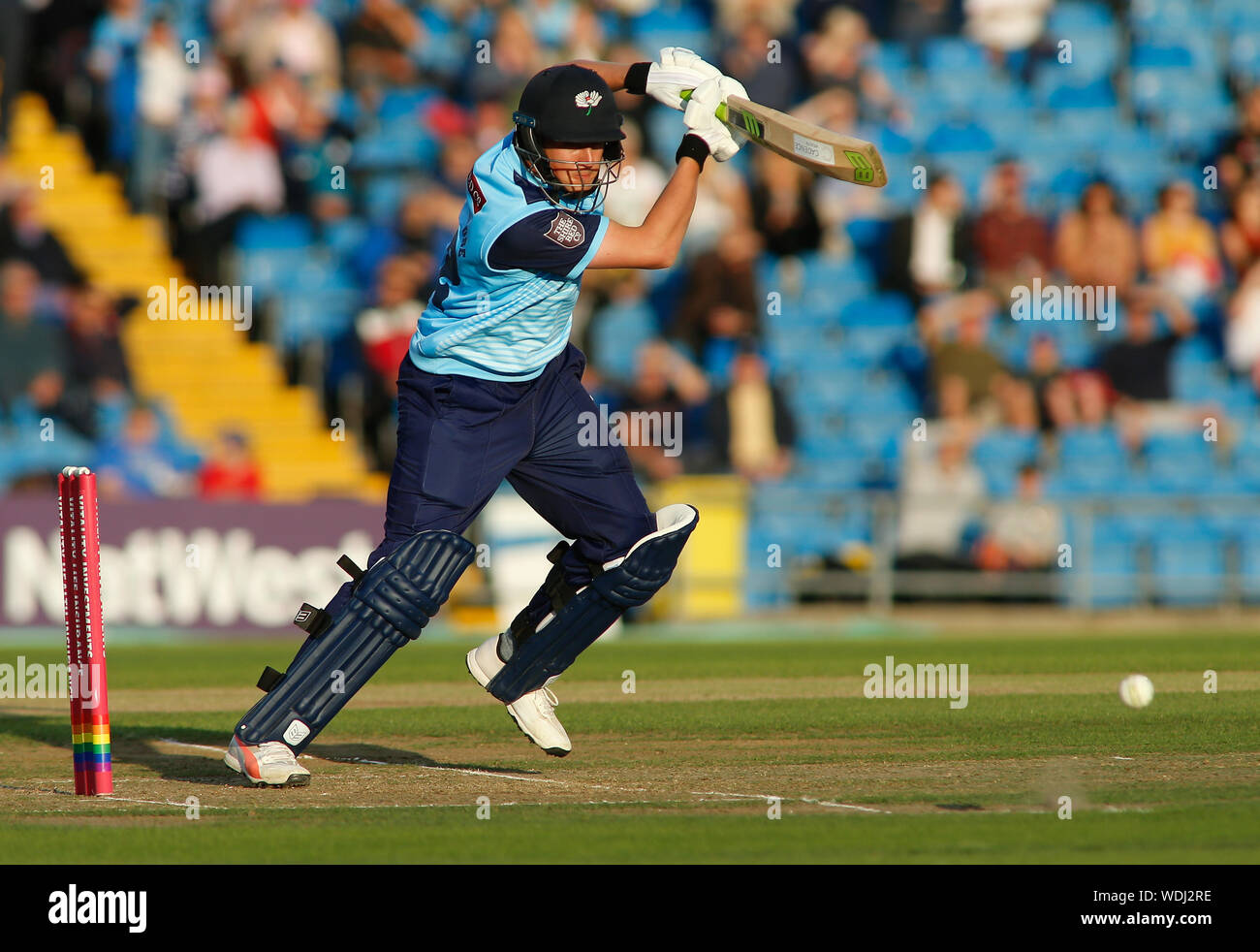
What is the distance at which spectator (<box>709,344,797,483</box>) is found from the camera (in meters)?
17.0

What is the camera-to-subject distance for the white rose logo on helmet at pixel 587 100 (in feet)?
23.2

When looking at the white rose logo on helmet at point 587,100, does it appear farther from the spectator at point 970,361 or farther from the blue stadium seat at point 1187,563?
the blue stadium seat at point 1187,563

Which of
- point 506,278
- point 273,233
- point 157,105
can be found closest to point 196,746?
point 506,278

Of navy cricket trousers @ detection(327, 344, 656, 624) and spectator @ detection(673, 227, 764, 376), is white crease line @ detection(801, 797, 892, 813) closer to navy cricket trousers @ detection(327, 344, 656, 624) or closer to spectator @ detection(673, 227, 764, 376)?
navy cricket trousers @ detection(327, 344, 656, 624)

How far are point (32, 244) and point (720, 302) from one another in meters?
6.47

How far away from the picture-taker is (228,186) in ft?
62.8

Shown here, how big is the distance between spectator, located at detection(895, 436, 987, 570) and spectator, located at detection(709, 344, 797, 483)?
1.27m

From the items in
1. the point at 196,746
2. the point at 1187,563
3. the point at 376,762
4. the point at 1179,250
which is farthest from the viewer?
the point at 1179,250

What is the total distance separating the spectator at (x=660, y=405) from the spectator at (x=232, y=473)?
10.6 ft

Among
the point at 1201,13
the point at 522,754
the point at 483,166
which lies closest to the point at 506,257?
the point at 483,166

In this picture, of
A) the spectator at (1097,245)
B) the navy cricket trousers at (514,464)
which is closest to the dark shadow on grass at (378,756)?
the navy cricket trousers at (514,464)

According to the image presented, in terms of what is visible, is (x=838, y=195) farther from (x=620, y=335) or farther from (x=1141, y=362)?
(x=1141, y=362)
